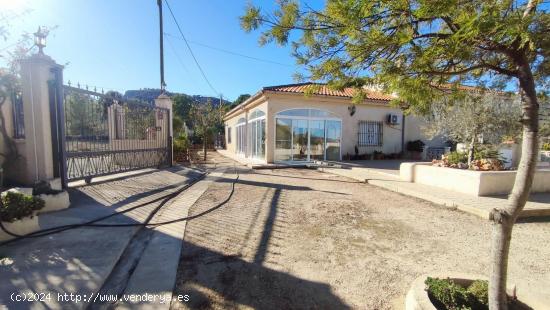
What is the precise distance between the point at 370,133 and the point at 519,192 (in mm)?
14398

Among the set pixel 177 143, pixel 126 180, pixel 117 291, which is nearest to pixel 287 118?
pixel 177 143

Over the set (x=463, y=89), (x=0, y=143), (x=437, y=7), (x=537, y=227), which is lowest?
(x=537, y=227)

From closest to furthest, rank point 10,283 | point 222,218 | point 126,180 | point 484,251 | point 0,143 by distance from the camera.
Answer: point 10,283 → point 484,251 → point 222,218 → point 0,143 → point 126,180

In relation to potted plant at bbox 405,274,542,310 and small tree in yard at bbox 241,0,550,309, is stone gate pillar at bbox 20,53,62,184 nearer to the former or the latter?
small tree in yard at bbox 241,0,550,309

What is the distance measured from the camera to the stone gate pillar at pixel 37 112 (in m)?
5.17

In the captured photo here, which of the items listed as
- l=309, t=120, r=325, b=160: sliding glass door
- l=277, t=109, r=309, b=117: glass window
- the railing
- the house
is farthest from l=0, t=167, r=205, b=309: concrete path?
l=309, t=120, r=325, b=160: sliding glass door

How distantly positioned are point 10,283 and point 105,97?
6119 mm

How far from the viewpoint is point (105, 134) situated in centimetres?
816

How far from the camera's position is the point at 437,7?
1.55m

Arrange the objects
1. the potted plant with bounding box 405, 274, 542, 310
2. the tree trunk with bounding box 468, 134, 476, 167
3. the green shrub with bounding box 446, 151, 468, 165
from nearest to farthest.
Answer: the potted plant with bounding box 405, 274, 542, 310 < the tree trunk with bounding box 468, 134, 476, 167 < the green shrub with bounding box 446, 151, 468, 165

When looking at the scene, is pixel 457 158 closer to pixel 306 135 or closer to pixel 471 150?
pixel 471 150

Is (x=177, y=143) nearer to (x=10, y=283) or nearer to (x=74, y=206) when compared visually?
(x=74, y=206)

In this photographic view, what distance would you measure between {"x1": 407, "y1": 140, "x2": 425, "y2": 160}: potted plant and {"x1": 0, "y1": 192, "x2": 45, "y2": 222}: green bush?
16.7 meters

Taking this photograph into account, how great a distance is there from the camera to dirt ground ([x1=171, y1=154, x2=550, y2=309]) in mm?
2670
